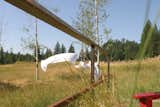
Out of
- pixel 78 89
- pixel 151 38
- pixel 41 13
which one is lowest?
pixel 78 89

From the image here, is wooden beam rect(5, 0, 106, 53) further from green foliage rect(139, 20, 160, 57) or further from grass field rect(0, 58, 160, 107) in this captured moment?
green foliage rect(139, 20, 160, 57)

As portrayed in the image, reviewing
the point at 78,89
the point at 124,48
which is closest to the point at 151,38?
the point at 124,48

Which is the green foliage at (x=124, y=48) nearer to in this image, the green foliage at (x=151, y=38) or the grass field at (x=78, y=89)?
the green foliage at (x=151, y=38)

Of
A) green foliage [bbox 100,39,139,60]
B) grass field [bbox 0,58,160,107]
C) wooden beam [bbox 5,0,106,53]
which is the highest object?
wooden beam [bbox 5,0,106,53]

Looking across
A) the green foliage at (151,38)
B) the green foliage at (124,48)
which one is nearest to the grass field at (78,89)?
the green foliage at (124,48)

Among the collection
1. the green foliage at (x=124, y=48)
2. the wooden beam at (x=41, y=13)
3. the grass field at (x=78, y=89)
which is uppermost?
the wooden beam at (x=41, y=13)

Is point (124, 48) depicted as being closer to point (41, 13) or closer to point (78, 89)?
point (41, 13)

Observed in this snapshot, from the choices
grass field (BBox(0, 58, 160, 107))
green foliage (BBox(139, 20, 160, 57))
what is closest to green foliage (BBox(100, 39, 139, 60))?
green foliage (BBox(139, 20, 160, 57))

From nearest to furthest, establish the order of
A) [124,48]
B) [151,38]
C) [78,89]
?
[151,38]
[124,48]
[78,89]

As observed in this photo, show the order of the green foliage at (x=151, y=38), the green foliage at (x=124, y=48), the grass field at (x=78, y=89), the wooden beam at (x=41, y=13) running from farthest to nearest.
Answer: the grass field at (x=78, y=89), the wooden beam at (x=41, y=13), the green foliage at (x=124, y=48), the green foliage at (x=151, y=38)

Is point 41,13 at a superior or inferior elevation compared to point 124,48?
superior

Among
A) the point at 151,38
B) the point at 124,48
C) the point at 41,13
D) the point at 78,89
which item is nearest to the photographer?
the point at 151,38

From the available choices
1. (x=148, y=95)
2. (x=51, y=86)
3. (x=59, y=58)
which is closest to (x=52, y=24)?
(x=59, y=58)

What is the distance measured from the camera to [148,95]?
1.78 meters
